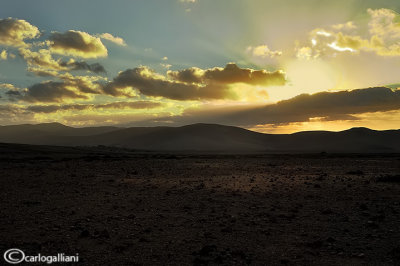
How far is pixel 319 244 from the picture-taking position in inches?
376

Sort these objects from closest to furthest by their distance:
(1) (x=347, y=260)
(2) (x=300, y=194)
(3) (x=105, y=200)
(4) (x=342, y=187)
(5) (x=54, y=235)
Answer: (1) (x=347, y=260) < (5) (x=54, y=235) < (3) (x=105, y=200) < (2) (x=300, y=194) < (4) (x=342, y=187)

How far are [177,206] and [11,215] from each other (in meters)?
8.26

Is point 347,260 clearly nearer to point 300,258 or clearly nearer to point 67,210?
point 300,258

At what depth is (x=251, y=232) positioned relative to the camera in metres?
11.0

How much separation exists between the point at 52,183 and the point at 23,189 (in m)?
3.28

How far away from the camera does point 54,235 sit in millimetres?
10344

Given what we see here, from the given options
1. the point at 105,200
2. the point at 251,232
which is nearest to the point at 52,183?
the point at 105,200

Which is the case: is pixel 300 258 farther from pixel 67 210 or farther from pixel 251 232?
pixel 67 210

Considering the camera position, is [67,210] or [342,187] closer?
[67,210]

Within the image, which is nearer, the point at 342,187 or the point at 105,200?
the point at 105,200

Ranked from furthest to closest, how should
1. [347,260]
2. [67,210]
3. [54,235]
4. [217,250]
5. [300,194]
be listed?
1. [300,194]
2. [67,210]
3. [54,235]
4. [217,250]
5. [347,260]

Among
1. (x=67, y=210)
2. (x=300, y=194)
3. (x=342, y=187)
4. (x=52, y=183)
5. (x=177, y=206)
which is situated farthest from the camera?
(x=52, y=183)

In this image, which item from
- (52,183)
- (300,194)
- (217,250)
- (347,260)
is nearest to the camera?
(347,260)

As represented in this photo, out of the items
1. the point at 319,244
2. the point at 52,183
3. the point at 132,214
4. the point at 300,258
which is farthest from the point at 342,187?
the point at 52,183
